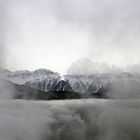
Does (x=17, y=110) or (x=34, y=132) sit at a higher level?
(x=17, y=110)

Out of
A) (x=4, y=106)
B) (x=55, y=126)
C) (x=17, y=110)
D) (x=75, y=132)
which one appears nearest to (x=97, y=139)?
(x=75, y=132)

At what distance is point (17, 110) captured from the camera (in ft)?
327

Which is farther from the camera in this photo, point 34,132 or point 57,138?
point 57,138

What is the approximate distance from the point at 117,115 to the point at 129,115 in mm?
5479

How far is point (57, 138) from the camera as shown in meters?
109

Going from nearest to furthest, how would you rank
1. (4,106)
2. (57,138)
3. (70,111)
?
(4,106), (57,138), (70,111)

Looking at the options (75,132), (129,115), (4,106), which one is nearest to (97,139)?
(75,132)

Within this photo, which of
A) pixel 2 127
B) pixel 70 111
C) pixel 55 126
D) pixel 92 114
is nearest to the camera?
pixel 2 127

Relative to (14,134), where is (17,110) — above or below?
above

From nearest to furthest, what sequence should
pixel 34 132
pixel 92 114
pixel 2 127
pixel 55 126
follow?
pixel 2 127
pixel 34 132
pixel 55 126
pixel 92 114

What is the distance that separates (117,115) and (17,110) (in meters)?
56.2

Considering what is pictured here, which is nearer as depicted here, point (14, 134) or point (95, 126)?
point (14, 134)

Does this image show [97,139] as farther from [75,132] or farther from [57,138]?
[57,138]

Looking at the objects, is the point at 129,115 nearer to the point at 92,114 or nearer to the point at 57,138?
the point at 92,114
